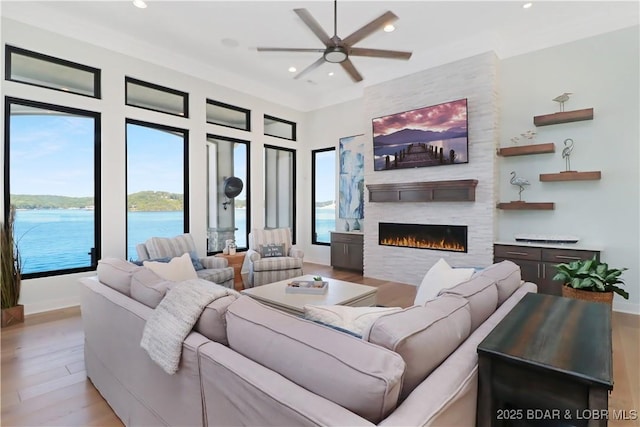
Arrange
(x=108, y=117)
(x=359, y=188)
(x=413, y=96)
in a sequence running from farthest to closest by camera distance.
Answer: (x=359, y=188)
(x=413, y=96)
(x=108, y=117)

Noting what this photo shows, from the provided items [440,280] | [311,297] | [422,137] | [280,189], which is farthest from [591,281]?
[280,189]

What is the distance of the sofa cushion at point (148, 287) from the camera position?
5.53 feet

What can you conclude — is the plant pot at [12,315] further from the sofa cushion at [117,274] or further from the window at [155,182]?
the sofa cushion at [117,274]

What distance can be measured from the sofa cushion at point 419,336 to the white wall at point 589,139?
394 cm

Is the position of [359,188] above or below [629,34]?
below

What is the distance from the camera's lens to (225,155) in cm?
593

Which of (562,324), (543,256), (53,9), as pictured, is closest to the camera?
(562,324)

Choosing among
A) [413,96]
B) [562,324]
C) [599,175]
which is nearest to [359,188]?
[413,96]

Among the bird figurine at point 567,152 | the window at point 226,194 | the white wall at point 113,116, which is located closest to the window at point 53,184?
the white wall at point 113,116

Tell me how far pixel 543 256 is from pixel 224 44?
528 centimetres

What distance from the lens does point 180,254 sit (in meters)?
4.12

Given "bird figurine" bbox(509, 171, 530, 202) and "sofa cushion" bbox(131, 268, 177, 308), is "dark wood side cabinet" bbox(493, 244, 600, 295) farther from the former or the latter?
"sofa cushion" bbox(131, 268, 177, 308)

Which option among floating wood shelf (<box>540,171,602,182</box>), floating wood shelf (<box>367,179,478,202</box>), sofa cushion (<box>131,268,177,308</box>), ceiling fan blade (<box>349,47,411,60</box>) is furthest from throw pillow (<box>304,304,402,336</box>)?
floating wood shelf (<box>540,171,602,182</box>)

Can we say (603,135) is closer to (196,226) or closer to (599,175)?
(599,175)
